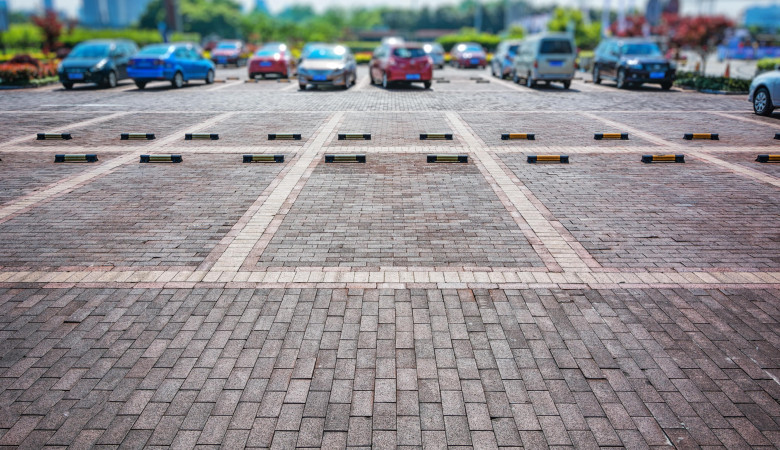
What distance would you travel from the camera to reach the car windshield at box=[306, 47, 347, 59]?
23503mm

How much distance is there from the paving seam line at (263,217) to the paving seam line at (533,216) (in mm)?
3194

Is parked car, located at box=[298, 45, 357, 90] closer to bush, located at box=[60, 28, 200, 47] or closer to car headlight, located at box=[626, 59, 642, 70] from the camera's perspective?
car headlight, located at box=[626, 59, 642, 70]

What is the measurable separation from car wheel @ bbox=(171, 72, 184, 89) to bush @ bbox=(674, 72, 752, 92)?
21.1 m

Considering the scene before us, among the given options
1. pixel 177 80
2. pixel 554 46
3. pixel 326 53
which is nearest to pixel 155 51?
pixel 177 80

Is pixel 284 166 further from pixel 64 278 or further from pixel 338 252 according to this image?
→ pixel 64 278

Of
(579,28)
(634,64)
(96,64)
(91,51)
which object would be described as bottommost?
(96,64)

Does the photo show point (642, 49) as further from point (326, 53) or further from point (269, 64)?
point (269, 64)

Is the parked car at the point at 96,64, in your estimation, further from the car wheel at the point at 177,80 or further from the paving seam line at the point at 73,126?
the paving seam line at the point at 73,126

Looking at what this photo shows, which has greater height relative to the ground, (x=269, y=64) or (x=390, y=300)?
(x=269, y=64)

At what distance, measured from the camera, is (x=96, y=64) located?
→ 22.5m

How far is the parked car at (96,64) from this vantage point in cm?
2227

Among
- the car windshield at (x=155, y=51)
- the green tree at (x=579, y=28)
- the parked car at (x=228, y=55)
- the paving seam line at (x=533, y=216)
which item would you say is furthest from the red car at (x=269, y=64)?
the green tree at (x=579, y=28)

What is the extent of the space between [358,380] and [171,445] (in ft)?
4.12

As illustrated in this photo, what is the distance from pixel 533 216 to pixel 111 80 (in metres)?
21.8
